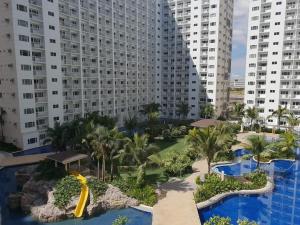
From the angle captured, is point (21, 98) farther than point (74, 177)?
Yes

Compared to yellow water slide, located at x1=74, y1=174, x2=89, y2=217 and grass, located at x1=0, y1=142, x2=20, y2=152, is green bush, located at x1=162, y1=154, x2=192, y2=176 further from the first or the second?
grass, located at x1=0, y1=142, x2=20, y2=152

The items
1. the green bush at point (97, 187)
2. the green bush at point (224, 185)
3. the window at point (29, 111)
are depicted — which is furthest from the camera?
the window at point (29, 111)

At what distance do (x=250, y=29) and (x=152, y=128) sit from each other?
134 ft

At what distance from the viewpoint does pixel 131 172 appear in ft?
109

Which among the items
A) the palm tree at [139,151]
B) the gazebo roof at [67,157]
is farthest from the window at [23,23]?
the palm tree at [139,151]

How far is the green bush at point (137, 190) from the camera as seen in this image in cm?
2704

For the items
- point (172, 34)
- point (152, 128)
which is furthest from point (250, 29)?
point (152, 128)

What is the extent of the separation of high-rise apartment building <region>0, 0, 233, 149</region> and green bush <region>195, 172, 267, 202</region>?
116 feet

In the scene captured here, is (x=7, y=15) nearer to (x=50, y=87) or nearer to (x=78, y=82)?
(x=50, y=87)

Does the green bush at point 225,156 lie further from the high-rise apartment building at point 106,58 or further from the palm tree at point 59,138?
the high-rise apartment building at point 106,58

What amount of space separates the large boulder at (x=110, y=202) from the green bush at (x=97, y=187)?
13.9 inches

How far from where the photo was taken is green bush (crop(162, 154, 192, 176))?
3484 cm

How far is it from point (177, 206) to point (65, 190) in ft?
39.1

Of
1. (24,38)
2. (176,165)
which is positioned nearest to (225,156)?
(176,165)
